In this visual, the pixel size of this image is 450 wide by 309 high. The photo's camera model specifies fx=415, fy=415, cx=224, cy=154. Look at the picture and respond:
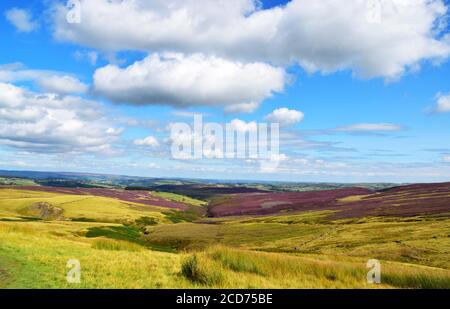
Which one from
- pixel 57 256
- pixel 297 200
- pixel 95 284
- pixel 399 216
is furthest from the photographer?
pixel 297 200

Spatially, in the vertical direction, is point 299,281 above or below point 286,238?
above

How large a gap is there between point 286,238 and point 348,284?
192 ft
